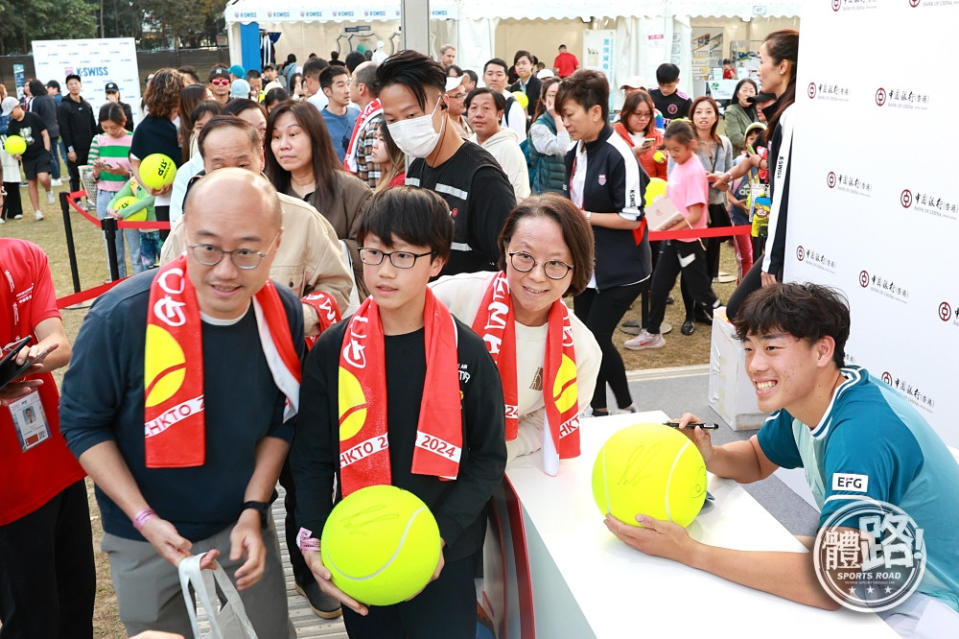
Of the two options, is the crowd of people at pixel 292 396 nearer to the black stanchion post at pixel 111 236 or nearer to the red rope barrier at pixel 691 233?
the red rope barrier at pixel 691 233

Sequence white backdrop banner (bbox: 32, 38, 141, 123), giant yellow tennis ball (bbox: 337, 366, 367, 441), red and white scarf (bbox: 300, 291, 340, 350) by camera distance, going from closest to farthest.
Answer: giant yellow tennis ball (bbox: 337, 366, 367, 441) → red and white scarf (bbox: 300, 291, 340, 350) → white backdrop banner (bbox: 32, 38, 141, 123)

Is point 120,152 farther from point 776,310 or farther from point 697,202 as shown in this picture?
point 776,310

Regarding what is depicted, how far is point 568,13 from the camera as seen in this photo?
1525 centimetres

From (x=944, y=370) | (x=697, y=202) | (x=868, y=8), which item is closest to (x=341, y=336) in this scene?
(x=944, y=370)

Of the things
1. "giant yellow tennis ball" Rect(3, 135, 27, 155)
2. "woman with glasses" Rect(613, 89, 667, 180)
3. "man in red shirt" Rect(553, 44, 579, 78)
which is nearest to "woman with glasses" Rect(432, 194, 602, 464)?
"woman with glasses" Rect(613, 89, 667, 180)

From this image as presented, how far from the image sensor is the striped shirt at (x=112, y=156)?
796 cm

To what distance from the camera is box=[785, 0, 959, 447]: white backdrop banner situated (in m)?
3.10

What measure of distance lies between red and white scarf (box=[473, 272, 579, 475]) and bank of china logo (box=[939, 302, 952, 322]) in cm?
156

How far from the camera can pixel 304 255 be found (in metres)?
2.72

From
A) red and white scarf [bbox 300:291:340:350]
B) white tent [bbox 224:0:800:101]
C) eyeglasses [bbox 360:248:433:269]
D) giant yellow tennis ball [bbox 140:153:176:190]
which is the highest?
white tent [bbox 224:0:800:101]

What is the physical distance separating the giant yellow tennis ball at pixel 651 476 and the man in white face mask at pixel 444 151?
1.40 m

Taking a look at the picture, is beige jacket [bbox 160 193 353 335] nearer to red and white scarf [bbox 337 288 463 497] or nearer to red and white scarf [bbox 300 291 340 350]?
red and white scarf [bbox 300 291 340 350]

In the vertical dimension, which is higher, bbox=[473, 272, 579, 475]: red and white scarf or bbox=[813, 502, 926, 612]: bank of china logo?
bbox=[473, 272, 579, 475]: red and white scarf

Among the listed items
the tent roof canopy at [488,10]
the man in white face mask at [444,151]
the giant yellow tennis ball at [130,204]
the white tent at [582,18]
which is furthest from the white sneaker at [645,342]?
the tent roof canopy at [488,10]
